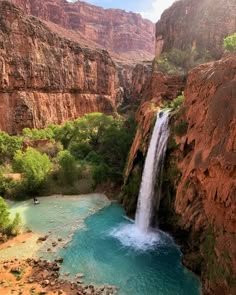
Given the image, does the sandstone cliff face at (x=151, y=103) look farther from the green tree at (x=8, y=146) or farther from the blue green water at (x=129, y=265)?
the green tree at (x=8, y=146)

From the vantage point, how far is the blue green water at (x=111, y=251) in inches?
582

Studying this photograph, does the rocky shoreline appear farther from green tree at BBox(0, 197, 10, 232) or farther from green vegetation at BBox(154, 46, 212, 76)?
green vegetation at BBox(154, 46, 212, 76)

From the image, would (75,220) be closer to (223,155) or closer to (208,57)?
(223,155)

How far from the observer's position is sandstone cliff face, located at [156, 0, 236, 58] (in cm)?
4441

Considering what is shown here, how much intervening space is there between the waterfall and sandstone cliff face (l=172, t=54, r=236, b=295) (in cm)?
245

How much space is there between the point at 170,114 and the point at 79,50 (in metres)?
45.3

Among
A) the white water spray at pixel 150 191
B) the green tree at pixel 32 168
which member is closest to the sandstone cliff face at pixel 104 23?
the green tree at pixel 32 168

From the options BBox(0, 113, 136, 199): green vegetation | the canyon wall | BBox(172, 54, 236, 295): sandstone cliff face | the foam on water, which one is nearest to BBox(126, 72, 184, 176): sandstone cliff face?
the canyon wall

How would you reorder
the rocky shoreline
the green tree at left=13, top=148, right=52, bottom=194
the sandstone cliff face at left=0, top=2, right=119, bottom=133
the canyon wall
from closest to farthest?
1. the canyon wall
2. the rocky shoreline
3. the green tree at left=13, top=148, right=52, bottom=194
4. the sandstone cliff face at left=0, top=2, right=119, bottom=133

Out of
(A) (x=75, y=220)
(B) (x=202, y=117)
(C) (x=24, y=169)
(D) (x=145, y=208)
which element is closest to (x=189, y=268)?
(D) (x=145, y=208)

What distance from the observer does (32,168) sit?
93.4 ft

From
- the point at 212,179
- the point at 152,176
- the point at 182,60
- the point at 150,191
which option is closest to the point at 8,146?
the point at 152,176

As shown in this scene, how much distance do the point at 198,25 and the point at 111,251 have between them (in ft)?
135

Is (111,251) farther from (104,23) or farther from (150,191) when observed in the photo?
(104,23)
